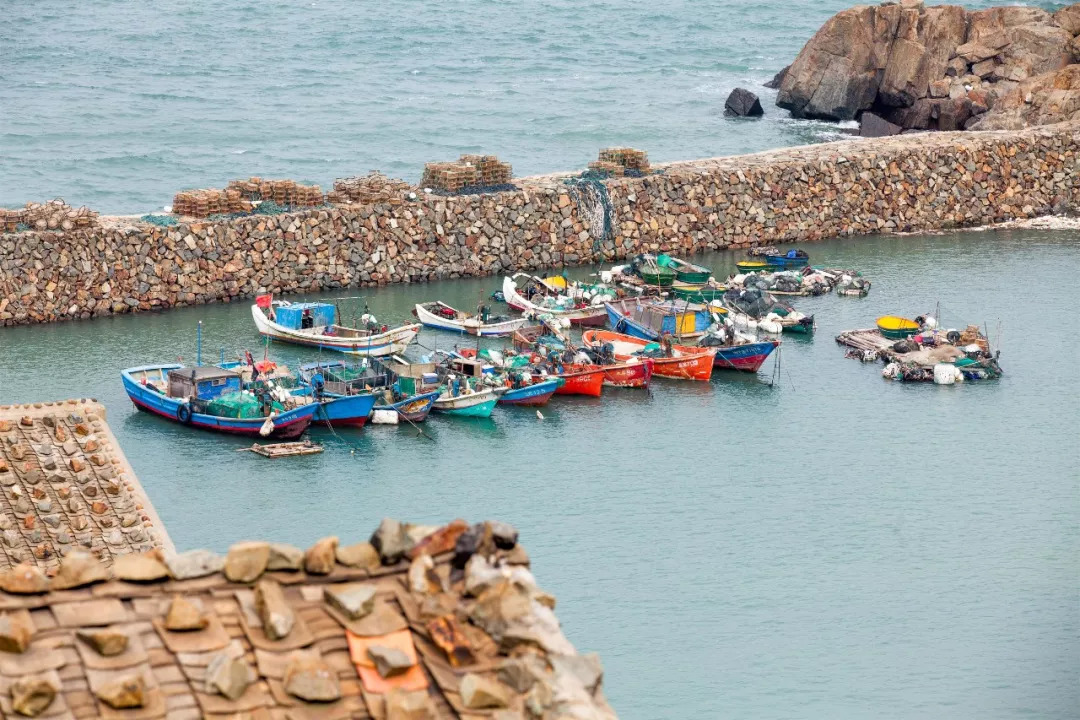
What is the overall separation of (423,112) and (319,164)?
21.7 metres

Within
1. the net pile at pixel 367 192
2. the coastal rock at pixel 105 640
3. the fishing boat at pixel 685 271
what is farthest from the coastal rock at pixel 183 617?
the net pile at pixel 367 192

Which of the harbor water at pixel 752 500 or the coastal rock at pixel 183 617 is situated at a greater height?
the coastal rock at pixel 183 617

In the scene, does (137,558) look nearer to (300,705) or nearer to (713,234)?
(300,705)

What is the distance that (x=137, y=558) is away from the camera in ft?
42.2

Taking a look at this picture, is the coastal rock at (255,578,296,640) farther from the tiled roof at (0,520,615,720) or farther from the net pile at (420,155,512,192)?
the net pile at (420,155,512,192)

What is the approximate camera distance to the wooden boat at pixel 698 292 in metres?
63.7

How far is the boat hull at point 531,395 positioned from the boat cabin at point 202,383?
783 centimetres

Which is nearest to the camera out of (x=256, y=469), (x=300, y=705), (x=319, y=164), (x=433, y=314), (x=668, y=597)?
(x=300, y=705)

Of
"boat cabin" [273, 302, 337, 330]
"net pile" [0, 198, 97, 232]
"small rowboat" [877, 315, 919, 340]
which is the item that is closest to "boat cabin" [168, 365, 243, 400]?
"boat cabin" [273, 302, 337, 330]

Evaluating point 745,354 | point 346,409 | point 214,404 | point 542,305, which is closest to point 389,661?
point 346,409

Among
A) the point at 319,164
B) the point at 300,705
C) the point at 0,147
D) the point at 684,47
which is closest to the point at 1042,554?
the point at 300,705

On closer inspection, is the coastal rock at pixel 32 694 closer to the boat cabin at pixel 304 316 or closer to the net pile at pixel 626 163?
the boat cabin at pixel 304 316

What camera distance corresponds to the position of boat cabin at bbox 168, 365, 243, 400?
4997cm

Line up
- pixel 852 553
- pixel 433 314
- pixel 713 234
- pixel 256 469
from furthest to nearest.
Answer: pixel 713 234 < pixel 433 314 < pixel 256 469 < pixel 852 553
